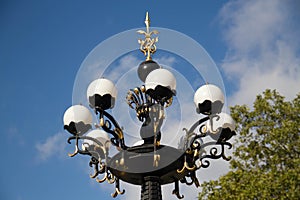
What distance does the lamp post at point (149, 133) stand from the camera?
12.0 feet

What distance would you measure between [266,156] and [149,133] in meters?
7.77

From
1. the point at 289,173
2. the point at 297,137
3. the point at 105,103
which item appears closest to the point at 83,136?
the point at 105,103

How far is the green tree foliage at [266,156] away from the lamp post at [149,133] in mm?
5922

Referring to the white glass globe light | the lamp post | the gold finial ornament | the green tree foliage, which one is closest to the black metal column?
the lamp post

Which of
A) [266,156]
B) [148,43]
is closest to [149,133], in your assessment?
[148,43]

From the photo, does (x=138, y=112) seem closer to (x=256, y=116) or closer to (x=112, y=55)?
(x=112, y=55)

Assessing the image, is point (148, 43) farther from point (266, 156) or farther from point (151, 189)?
point (266, 156)

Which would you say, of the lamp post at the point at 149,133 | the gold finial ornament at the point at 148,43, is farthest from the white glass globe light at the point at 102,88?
the gold finial ornament at the point at 148,43

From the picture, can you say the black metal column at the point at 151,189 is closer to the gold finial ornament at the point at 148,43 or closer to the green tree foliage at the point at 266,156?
the gold finial ornament at the point at 148,43

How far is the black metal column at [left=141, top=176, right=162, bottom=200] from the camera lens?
3670mm

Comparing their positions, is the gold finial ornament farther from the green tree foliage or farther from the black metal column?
the green tree foliage

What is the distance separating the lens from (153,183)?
12.1 ft

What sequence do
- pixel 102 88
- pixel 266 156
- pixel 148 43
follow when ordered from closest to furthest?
pixel 102 88 < pixel 148 43 < pixel 266 156

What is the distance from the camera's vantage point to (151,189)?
12.0ft
